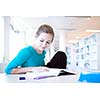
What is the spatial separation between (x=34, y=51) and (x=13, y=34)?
0.18 metres

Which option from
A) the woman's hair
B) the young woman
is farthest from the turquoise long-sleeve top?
the woman's hair

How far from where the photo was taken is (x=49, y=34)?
170cm

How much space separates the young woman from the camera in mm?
1681

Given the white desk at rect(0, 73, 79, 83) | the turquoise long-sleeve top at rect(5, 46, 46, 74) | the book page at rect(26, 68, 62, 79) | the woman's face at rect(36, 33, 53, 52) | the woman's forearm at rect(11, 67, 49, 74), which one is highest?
the woman's face at rect(36, 33, 53, 52)

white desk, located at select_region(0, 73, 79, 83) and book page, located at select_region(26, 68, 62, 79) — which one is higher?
book page, located at select_region(26, 68, 62, 79)

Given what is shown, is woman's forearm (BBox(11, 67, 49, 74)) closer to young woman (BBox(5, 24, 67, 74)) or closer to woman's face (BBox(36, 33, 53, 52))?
young woman (BBox(5, 24, 67, 74))

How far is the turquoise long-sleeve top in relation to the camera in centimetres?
168

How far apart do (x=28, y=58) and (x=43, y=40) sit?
157 millimetres

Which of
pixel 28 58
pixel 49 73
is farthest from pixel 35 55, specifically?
pixel 49 73

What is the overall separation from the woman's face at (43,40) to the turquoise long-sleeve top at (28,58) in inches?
1.6

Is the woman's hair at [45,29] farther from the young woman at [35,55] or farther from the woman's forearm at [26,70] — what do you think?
the woman's forearm at [26,70]

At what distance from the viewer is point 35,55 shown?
170 cm

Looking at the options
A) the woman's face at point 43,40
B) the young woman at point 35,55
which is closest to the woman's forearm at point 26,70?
the young woman at point 35,55
